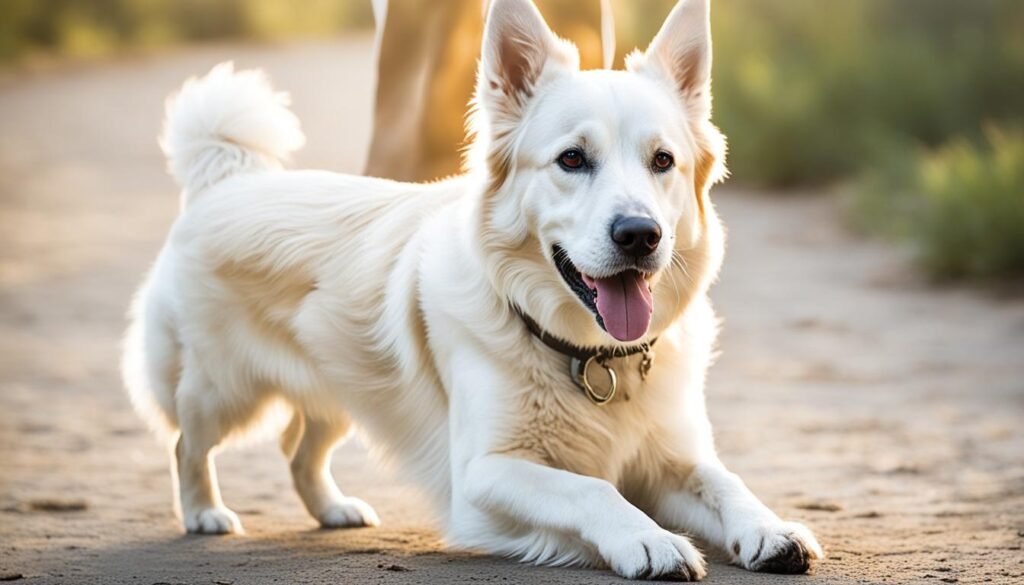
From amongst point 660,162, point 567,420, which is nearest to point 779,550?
point 567,420

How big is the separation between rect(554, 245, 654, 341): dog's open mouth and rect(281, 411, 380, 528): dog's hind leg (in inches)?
51.5

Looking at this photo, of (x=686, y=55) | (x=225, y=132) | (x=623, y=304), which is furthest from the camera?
(x=225, y=132)

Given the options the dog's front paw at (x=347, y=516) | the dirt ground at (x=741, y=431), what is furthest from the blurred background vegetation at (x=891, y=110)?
the dog's front paw at (x=347, y=516)

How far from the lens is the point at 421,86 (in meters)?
5.67

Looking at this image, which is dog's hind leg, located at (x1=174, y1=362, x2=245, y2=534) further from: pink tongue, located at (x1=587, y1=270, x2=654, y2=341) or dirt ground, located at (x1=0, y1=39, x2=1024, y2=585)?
pink tongue, located at (x1=587, y1=270, x2=654, y2=341)

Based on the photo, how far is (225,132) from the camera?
16.3 ft

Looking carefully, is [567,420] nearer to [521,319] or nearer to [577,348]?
[577,348]

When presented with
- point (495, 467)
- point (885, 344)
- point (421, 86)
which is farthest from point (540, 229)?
point (885, 344)

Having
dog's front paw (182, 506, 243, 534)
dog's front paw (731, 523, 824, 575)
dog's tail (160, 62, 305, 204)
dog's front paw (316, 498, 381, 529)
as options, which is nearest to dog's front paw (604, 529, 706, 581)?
dog's front paw (731, 523, 824, 575)

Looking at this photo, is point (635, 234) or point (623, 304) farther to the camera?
point (623, 304)

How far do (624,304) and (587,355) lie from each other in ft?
0.86

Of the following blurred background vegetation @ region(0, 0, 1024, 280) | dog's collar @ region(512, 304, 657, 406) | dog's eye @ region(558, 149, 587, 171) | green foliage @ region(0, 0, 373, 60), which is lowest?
dog's collar @ region(512, 304, 657, 406)

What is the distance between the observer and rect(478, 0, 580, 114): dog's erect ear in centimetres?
394

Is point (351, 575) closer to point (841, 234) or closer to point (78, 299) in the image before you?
point (78, 299)
